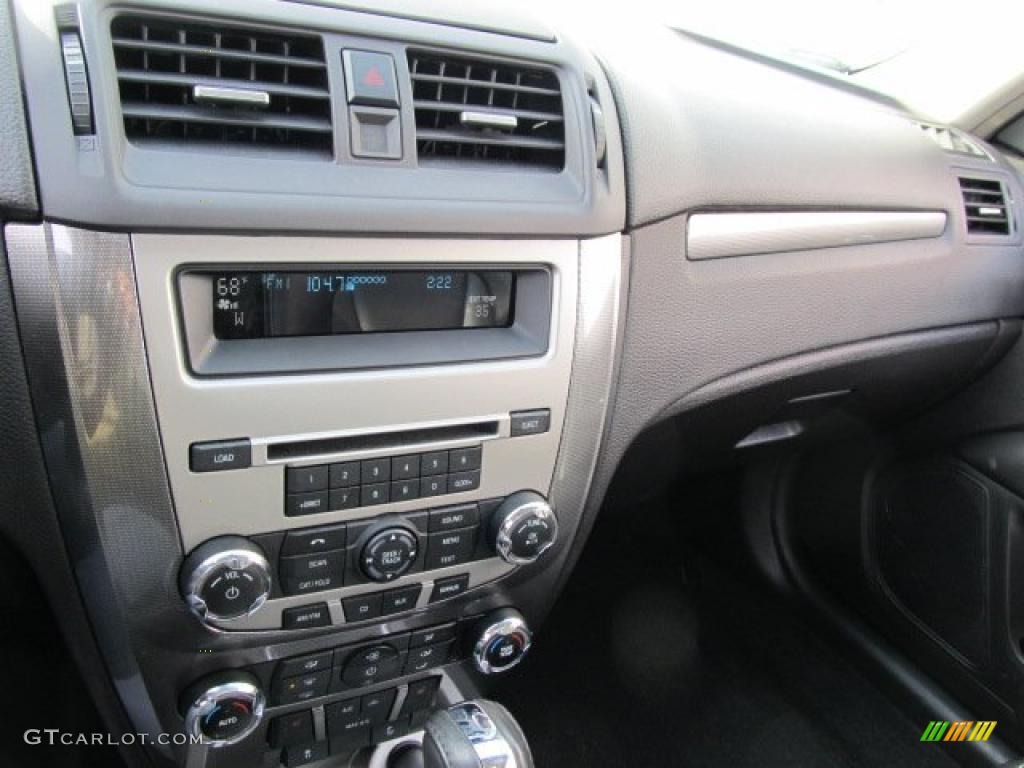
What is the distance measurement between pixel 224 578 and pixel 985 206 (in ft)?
4.41

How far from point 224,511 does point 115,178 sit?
318 millimetres

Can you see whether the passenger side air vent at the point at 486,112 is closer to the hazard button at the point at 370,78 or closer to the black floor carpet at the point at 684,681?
the hazard button at the point at 370,78

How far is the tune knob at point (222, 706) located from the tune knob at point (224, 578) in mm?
150

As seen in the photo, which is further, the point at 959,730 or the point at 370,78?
the point at 959,730

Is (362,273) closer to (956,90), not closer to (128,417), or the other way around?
(128,417)

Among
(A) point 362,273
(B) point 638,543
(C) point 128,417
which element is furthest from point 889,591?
(C) point 128,417

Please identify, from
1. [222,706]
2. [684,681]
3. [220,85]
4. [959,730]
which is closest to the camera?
[220,85]

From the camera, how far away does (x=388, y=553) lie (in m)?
0.90

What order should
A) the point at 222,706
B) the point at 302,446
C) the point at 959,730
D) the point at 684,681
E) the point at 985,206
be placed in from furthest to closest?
the point at 684,681
the point at 959,730
the point at 985,206
the point at 222,706
the point at 302,446

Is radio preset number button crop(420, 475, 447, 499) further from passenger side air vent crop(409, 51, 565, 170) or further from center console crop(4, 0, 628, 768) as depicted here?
passenger side air vent crop(409, 51, 565, 170)

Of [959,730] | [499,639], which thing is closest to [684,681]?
[959,730]

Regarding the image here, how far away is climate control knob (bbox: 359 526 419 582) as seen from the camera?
894mm

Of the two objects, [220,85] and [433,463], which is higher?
[220,85]

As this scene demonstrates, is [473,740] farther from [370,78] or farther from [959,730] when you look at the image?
[959,730]
